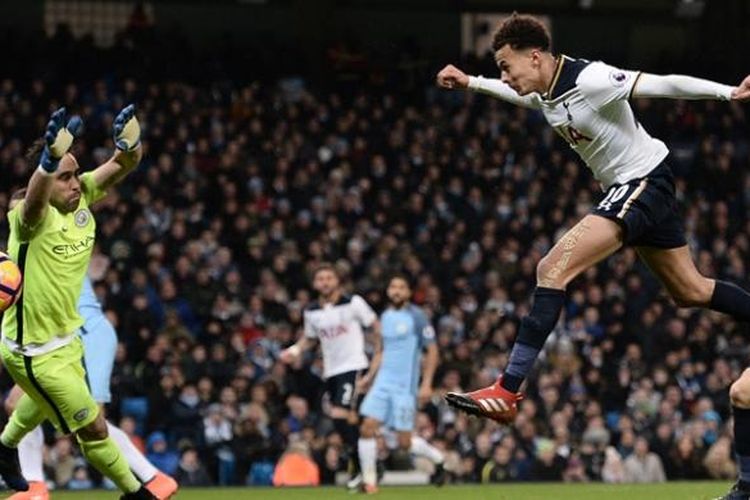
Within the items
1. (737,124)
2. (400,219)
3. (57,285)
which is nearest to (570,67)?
(57,285)

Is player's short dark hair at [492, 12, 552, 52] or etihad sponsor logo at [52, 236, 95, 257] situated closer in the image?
player's short dark hair at [492, 12, 552, 52]

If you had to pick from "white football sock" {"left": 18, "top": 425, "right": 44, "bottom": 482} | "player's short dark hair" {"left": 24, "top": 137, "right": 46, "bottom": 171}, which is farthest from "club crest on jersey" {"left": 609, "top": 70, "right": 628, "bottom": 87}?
"white football sock" {"left": 18, "top": 425, "right": 44, "bottom": 482}

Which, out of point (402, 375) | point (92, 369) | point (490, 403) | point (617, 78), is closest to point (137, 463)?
point (92, 369)

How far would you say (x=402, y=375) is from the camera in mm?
15867

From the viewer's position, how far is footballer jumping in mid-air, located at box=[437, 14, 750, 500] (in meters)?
8.56

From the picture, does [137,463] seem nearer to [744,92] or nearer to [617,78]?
[617,78]

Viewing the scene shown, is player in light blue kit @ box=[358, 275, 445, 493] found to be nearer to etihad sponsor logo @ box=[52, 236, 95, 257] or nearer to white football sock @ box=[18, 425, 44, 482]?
white football sock @ box=[18, 425, 44, 482]

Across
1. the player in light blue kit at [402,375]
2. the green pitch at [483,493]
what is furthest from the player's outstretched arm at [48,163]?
the player in light blue kit at [402,375]

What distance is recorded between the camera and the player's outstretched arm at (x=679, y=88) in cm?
846

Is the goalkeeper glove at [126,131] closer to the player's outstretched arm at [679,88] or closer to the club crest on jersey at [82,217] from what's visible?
the club crest on jersey at [82,217]

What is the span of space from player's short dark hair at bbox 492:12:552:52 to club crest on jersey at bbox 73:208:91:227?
2688mm

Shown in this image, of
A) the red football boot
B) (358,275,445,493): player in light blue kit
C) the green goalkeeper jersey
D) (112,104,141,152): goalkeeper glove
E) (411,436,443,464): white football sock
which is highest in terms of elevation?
(112,104,141,152): goalkeeper glove

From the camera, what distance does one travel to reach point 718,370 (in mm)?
21625

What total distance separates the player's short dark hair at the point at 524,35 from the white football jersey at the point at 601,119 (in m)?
0.16
